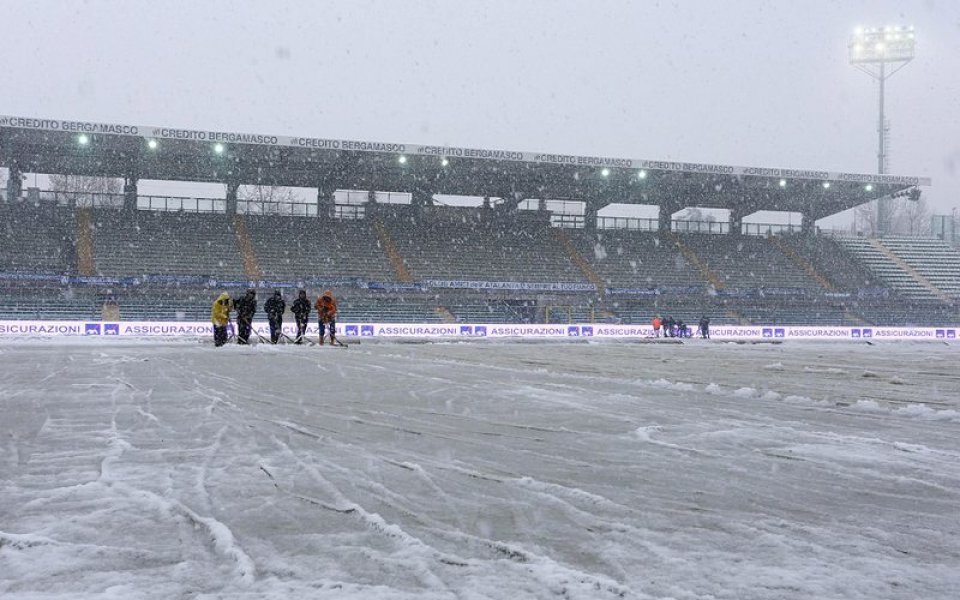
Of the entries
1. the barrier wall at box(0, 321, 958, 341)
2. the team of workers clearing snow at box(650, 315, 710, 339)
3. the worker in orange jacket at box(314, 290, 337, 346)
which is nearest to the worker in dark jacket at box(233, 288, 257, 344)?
the worker in orange jacket at box(314, 290, 337, 346)

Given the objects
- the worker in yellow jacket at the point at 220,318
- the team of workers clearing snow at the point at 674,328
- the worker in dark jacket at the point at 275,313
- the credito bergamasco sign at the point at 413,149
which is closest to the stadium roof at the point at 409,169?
the credito bergamasco sign at the point at 413,149

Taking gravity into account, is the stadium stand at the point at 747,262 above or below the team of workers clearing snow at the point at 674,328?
above

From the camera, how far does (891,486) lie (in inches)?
161

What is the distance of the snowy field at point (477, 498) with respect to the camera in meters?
2.71

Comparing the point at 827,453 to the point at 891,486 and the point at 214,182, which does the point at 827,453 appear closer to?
the point at 891,486

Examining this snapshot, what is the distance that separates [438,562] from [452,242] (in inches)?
1741

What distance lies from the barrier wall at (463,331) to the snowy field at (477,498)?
24.0 m

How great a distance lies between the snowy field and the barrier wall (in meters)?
24.0

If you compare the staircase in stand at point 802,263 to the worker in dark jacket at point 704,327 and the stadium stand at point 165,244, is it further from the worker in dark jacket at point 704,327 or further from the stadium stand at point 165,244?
the stadium stand at point 165,244

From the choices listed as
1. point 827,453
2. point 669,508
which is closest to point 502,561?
point 669,508

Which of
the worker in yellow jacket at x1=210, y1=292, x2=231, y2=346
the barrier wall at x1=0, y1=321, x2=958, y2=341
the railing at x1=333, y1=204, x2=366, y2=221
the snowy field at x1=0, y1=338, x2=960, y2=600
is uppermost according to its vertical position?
the railing at x1=333, y1=204, x2=366, y2=221

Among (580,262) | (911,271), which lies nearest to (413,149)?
(580,262)

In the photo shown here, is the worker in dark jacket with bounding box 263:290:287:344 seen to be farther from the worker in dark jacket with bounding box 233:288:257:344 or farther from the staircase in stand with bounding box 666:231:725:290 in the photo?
the staircase in stand with bounding box 666:231:725:290

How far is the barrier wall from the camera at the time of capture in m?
Result: 30.5
